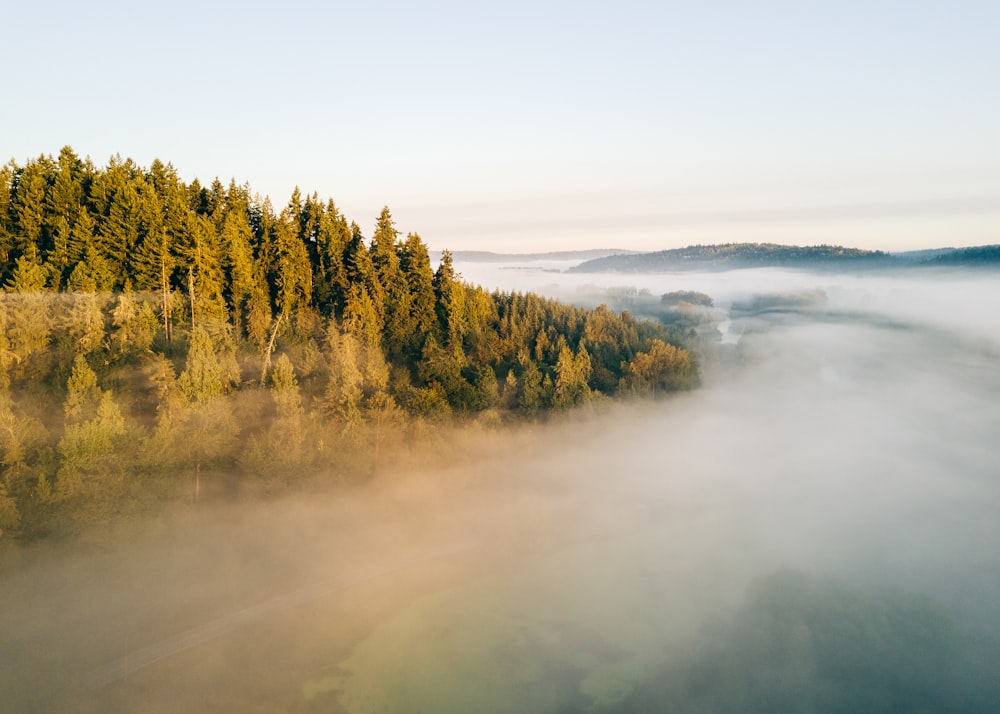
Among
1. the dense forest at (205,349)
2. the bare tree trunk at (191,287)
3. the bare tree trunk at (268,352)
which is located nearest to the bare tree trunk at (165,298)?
the dense forest at (205,349)

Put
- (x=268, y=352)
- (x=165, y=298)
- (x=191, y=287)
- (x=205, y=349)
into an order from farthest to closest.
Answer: (x=268, y=352) < (x=191, y=287) < (x=165, y=298) < (x=205, y=349)

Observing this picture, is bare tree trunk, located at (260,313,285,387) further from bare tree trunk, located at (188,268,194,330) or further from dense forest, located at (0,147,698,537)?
bare tree trunk, located at (188,268,194,330)

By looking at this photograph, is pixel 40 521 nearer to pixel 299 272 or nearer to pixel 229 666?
pixel 229 666

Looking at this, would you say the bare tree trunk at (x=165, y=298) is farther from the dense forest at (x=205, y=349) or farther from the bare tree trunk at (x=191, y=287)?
the bare tree trunk at (x=191, y=287)

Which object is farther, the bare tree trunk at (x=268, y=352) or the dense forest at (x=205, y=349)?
the bare tree trunk at (x=268, y=352)

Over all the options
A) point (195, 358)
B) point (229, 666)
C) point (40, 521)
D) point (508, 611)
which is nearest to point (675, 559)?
point (508, 611)

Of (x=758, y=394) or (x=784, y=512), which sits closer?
(x=784, y=512)

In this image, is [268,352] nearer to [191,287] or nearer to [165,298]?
[191,287]

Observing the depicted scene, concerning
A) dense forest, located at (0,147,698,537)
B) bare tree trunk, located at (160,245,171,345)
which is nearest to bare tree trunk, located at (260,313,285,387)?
dense forest, located at (0,147,698,537)

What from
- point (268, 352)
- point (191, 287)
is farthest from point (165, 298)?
point (268, 352)
